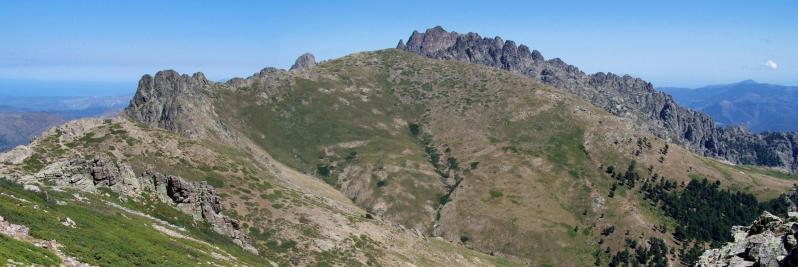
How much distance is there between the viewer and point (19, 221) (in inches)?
1612

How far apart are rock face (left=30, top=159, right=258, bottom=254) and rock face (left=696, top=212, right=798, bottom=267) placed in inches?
2525

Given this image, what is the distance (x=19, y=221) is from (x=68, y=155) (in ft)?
229

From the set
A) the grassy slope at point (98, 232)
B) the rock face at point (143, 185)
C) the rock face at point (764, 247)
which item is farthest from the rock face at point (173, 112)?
the rock face at point (764, 247)

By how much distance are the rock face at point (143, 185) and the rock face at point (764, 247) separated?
64.1 metres

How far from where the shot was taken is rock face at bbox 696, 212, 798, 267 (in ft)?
122

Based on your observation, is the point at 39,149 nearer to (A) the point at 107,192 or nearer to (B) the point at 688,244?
(A) the point at 107,192

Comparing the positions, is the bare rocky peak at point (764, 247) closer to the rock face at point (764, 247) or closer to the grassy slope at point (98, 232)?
the rock face at point (764, 247)

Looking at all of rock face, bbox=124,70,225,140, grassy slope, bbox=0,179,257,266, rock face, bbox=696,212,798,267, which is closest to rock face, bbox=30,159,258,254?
grassy slope, bbox=0,179,257,266

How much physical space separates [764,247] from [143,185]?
256 ft

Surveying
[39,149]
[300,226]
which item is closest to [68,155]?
[39,149]

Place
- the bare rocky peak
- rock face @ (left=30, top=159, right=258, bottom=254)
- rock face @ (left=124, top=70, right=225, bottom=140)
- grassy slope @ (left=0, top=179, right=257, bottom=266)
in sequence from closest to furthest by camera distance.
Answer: the bare rocky peak, grassy slope @ (left=0, top=179, right=257, bottom=266), rock face @ (left=30, top=159, right=258, bottom=254), rock face @ (left=124, top=70, right=225, bottom=140)

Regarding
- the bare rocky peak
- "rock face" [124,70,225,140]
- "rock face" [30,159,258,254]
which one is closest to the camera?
the bare rocky peak

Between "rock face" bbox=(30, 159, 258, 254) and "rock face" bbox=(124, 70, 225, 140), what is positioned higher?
"rock face" bbox=(124, 70, 225, 140)

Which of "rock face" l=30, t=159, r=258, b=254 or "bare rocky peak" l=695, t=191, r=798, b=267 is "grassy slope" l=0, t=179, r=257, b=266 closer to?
"rock face" l=30, t=159, r=258, b=254
